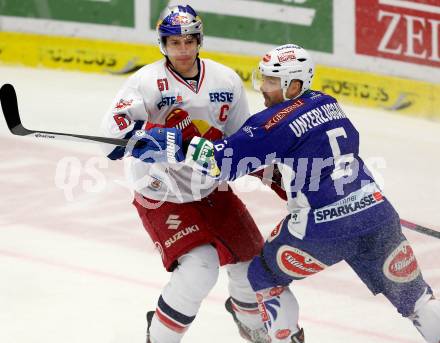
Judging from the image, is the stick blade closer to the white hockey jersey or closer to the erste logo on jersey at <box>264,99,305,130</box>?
the white hockey jersey

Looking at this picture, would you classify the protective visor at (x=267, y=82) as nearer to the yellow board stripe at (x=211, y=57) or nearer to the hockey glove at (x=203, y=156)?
the hockey glove at (x=203, y=156)

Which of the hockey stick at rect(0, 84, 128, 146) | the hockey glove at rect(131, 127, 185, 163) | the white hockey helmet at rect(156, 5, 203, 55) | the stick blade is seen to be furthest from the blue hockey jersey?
the stick blade

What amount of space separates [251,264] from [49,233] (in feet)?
7.57

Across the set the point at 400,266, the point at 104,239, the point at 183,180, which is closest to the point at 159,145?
the point at 183,180

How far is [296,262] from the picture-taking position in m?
4.46

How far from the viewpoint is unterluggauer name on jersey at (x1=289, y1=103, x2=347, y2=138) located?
430 centimetres

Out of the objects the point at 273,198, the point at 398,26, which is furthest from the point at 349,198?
the point at 398,26

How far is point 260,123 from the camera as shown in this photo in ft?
14.3

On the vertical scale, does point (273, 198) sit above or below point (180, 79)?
below

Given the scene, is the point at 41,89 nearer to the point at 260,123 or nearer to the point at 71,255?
the point at 71,255

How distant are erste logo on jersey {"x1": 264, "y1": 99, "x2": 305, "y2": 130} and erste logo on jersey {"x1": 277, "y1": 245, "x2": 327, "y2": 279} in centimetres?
53

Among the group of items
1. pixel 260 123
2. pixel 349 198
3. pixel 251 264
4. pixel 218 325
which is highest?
pixel 260 123

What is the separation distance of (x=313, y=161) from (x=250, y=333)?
1.26m

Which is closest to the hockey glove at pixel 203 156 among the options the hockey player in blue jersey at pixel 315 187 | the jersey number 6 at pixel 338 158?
the hockey player in blue jersey at pixel 315 187
